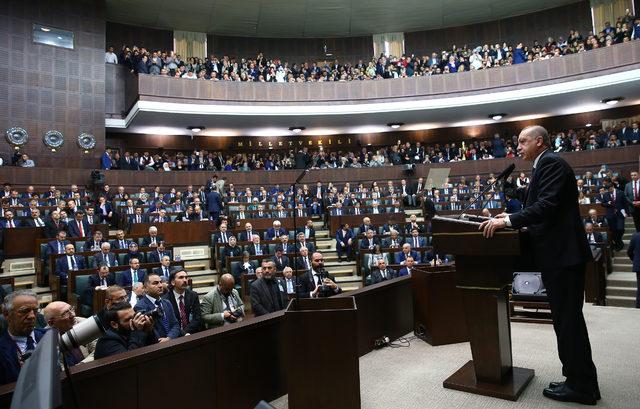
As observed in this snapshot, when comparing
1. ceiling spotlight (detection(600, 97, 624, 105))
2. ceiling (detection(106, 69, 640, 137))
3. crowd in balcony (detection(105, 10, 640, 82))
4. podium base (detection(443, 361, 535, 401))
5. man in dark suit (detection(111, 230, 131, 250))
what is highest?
crowd in balcony (detection(105, 10, 640, 82))

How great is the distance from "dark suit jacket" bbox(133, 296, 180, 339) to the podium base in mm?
2109

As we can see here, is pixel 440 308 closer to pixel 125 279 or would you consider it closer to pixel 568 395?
pixel 568 395

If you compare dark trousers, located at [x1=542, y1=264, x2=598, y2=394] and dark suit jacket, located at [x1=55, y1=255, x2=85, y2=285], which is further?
dark suit jacket, located at [x1=55, y1=255, x2=85, y2=285]

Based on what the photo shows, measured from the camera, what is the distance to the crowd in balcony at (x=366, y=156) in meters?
12.6

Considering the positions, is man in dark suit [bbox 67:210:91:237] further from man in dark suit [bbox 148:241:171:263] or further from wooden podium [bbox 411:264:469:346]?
wooden podium [bbox 411:264:469:346]

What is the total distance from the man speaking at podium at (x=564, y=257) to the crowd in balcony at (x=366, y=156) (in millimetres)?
12018

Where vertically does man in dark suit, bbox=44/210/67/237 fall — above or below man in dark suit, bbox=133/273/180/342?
above

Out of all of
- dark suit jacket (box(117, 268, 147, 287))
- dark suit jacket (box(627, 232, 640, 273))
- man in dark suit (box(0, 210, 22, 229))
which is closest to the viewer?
dark suit jacket (box(627, 232, 640, 273))

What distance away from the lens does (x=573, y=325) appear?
2234 mm

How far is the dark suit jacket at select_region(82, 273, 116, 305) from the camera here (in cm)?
531

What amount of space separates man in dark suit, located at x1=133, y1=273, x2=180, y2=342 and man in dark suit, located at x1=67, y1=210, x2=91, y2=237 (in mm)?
4790

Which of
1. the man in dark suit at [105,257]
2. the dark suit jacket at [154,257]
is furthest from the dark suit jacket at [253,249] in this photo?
the man in dark suit at [105,257]

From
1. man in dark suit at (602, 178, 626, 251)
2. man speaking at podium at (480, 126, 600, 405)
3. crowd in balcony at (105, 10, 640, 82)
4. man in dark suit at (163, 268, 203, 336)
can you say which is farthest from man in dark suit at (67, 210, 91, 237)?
man in dark suit at (602, 178, 626, 251)

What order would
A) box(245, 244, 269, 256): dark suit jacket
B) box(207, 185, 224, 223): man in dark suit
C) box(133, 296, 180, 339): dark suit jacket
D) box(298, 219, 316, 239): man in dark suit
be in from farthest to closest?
box(207, 185, 224, 223): man in dark suit < box(298, 219, 316, 239): man in dark suit < box(245, 244, 269, 256): dark suit jacket < box(133, 296, 180, 339): dark suit jacket
